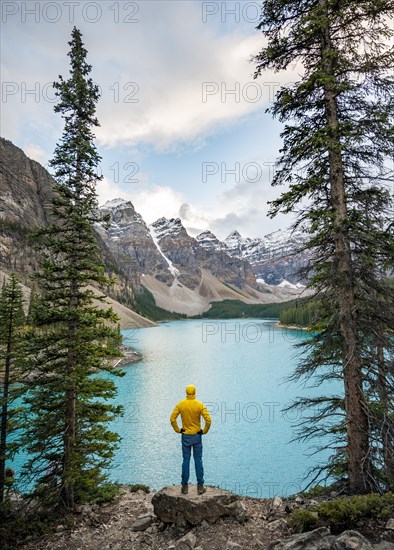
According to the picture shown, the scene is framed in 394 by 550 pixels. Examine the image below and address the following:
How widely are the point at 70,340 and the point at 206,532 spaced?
23.2 ft

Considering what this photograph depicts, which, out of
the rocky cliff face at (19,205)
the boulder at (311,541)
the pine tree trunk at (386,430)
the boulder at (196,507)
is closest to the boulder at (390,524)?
the boulder at (311,541)

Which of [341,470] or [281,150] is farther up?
[281,150]

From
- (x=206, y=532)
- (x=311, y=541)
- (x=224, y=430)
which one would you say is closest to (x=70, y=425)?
(x=206, y=532)

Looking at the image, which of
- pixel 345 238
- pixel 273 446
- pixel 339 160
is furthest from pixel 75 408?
pixel 273 446

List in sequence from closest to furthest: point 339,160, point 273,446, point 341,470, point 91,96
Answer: point 339,160, point 341,470, point 91,96, point 273,446

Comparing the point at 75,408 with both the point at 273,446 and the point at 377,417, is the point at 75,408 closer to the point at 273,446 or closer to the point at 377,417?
the point at 377,417

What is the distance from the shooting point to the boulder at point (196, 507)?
820 cm

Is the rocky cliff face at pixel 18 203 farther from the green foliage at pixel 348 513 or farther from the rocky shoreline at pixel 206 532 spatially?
the green foliage at pixel 348 513

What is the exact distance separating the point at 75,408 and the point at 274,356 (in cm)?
5876

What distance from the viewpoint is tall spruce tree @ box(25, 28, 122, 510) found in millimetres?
11039

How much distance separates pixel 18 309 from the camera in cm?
1562

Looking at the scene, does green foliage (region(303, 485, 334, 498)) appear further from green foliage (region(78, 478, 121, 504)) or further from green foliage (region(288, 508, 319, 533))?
green foliage (region(78, 478, 121, 504))

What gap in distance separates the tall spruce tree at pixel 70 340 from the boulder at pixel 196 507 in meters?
3.63

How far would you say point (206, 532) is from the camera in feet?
25.7
